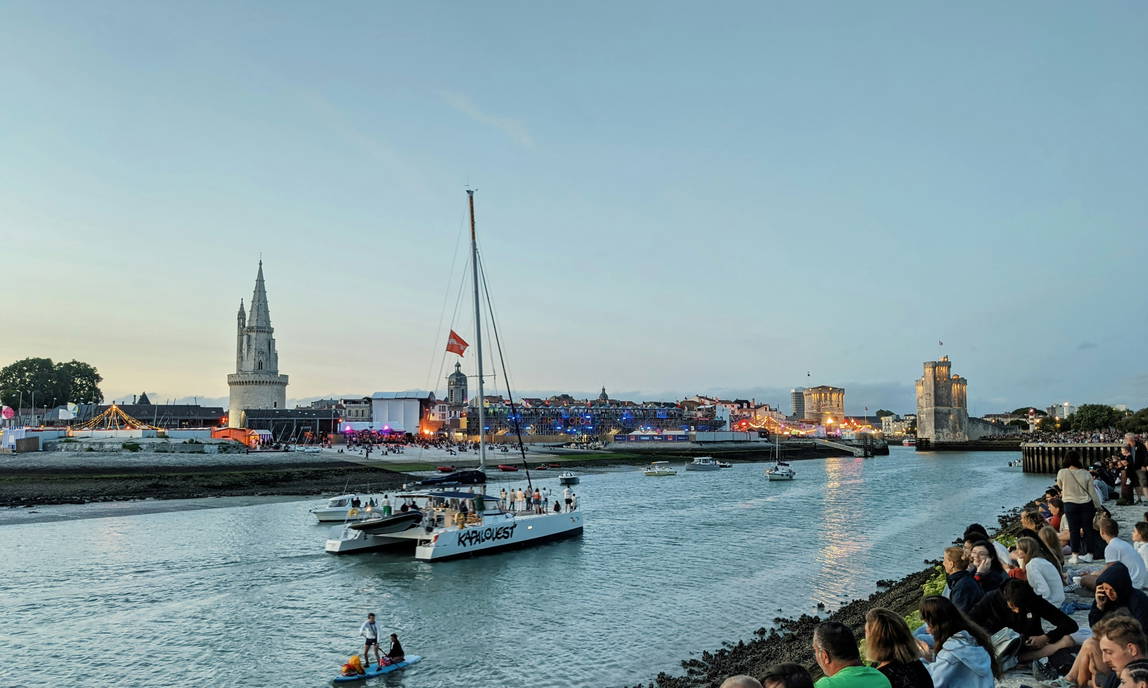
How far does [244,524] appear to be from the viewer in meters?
43.0

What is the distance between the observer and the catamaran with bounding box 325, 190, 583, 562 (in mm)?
33031

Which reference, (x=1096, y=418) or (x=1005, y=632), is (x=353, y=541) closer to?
→ (x=1005, y=632)

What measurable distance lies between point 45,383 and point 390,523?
147 metres

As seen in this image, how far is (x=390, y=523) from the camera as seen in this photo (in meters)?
34.5

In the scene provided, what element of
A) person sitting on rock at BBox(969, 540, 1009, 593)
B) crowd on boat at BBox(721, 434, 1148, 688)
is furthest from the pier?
person sitting on rock at BBox(969, 540, 1009, 593)

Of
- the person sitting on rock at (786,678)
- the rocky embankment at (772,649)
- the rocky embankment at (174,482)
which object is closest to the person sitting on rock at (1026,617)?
the rocky embankment at (772,649)

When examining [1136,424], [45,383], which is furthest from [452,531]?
[1136,424]

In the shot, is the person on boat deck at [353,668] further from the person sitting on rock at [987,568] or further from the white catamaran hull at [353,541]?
the white catamaran hull at [353,541]

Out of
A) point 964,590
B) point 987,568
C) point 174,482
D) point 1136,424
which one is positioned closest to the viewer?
point 964,590

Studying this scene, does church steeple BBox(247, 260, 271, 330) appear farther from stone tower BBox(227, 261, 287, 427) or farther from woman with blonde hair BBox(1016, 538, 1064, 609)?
woman with blonde hair BBox(1016, 538, 1064, 609)

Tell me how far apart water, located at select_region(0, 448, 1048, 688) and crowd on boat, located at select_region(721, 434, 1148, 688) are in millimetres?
8838

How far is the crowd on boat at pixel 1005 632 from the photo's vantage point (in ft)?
21.7

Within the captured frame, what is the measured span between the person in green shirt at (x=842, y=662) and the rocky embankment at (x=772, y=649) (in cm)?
820

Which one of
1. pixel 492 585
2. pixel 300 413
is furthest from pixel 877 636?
pixel 300 413
